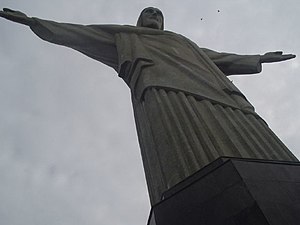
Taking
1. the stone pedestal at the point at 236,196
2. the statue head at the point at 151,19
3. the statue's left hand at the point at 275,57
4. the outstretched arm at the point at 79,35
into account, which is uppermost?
the statue head at the point at 151,19

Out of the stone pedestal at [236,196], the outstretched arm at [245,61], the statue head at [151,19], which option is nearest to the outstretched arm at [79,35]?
the statue head at [151,19]

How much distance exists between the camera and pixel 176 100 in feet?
14.9

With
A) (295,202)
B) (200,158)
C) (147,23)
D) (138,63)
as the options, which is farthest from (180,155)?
(147,23)

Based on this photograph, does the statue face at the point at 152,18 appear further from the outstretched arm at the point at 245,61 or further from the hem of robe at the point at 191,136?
the hem of robe at the point at 191,136

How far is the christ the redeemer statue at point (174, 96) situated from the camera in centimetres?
373

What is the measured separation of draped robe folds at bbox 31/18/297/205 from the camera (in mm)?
3721

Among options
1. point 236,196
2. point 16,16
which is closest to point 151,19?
point 16,16

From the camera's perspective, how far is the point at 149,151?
444 cm

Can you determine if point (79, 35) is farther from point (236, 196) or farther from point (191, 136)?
point (236, 196)

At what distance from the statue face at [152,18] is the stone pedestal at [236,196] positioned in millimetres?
4720

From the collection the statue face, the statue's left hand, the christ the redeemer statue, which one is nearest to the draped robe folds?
the christ the redeemer statue

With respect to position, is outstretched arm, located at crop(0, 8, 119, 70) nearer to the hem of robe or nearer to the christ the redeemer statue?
the christ the redeemer statue

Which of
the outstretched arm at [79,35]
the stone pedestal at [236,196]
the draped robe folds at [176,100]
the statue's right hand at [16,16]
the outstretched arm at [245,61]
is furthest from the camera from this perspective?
the outstretched arm at [245,61]

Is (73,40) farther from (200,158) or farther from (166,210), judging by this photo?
(166,210)
